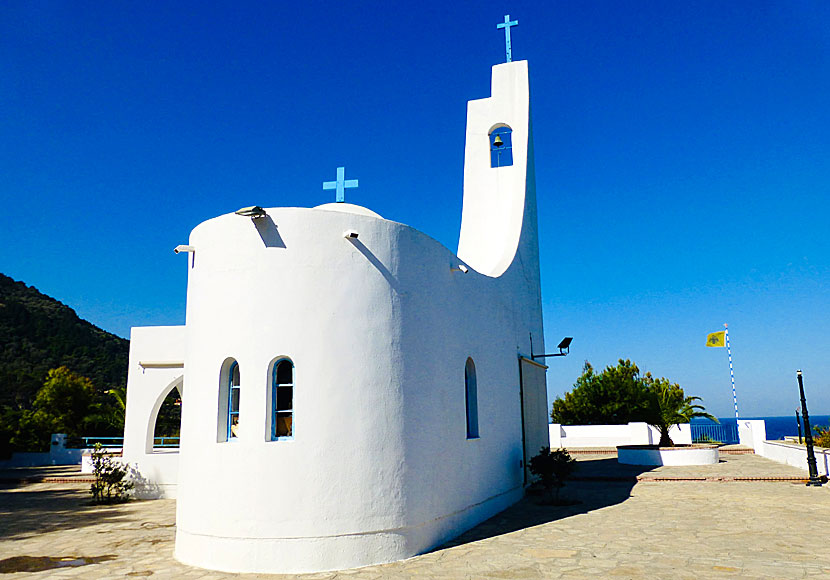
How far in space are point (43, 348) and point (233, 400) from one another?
48373mm

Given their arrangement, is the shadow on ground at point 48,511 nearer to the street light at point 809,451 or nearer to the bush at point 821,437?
the street light at point 809,451

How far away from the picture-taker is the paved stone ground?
8180 millimetres

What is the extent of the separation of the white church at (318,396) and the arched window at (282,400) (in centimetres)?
2

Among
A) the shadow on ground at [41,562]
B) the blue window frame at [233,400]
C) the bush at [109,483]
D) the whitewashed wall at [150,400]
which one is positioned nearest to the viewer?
the shadow on ground at [41,562]

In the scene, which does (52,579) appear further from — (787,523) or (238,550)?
(787,523)

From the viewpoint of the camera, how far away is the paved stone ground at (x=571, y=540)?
818 cm

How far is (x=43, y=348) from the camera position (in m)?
49.5

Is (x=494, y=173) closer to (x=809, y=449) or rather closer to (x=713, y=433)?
(x=809, y=449)

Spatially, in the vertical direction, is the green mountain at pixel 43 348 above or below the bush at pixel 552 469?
above

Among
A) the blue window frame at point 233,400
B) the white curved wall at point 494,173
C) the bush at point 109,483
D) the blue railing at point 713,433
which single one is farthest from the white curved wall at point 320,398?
the blue railing at point 713,433

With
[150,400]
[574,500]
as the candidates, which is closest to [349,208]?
[574,500]

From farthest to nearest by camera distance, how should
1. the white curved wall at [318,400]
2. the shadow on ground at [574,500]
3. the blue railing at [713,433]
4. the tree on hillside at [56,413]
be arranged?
the tree on hillside at [56,413], the blue railing at [713,433], the shadow on ground at [574,500], the white curved wall at [318,400]

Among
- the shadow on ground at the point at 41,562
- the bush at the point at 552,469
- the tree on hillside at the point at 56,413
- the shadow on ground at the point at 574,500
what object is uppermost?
the tree on hillside at the point at 56,413

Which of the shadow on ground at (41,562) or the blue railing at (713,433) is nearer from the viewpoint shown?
the shadow on ground at (41,562)
